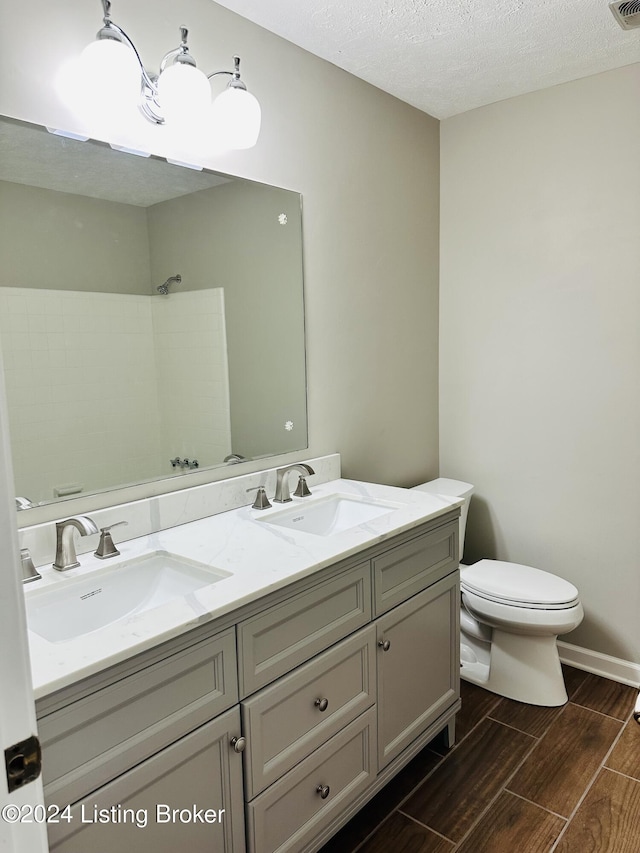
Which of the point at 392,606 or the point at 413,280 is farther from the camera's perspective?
the point at 413,280

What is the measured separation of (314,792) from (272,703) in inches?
13.1

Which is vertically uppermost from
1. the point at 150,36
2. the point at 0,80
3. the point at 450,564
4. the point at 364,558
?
the point at 150,36

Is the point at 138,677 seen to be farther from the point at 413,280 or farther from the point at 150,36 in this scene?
the point at 413,280

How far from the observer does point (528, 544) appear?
273cm

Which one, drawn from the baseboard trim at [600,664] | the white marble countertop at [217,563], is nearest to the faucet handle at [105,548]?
the white marble countertop at [217,563]

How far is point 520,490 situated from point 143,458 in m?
1.74

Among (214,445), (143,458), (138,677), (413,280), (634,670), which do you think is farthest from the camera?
(413,280)

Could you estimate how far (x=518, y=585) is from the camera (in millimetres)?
2332

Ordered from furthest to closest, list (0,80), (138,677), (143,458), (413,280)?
(413,280) → (143,458) → (0,80) → (138,677)

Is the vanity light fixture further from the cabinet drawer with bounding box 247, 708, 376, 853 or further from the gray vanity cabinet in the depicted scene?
the cabinet drawer with bounding box 247, 708, 376, 853

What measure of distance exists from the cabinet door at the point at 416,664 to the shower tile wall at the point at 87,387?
80cm

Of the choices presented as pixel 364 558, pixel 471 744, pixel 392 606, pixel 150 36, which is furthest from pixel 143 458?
pixel 471 744

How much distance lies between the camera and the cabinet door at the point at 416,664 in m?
1.73

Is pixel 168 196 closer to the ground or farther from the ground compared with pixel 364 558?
farther from the ground
